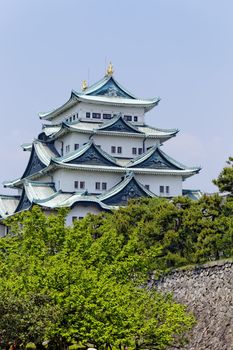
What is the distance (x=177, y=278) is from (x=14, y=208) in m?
25.2

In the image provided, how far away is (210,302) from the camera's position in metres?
27.5

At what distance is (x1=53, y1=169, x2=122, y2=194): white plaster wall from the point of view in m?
49.2

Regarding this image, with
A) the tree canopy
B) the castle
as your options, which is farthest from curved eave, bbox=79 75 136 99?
the tree canopy

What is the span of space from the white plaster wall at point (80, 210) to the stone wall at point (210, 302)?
17.4 meters

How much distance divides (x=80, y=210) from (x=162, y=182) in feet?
22.4

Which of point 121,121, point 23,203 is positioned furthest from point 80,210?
point 121,121

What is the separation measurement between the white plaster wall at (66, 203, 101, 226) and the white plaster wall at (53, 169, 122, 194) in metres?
2.43

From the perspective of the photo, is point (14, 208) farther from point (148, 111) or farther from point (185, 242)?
point (185, 242)

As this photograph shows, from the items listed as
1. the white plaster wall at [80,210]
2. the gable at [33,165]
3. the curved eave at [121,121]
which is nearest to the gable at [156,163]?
the curved eave at [121,121]

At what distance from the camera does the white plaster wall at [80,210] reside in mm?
46906

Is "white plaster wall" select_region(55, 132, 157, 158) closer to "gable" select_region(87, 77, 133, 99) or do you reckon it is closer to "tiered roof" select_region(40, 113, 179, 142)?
"tiered roof" select_region(40, 113, 179, 142)

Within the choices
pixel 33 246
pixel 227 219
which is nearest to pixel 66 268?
pixel 33 246

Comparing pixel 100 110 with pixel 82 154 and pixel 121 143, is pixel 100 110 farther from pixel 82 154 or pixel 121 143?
pixel 82 154

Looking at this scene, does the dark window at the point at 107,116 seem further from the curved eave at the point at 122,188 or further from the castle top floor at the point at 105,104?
the curved eave at the point at 122,188
